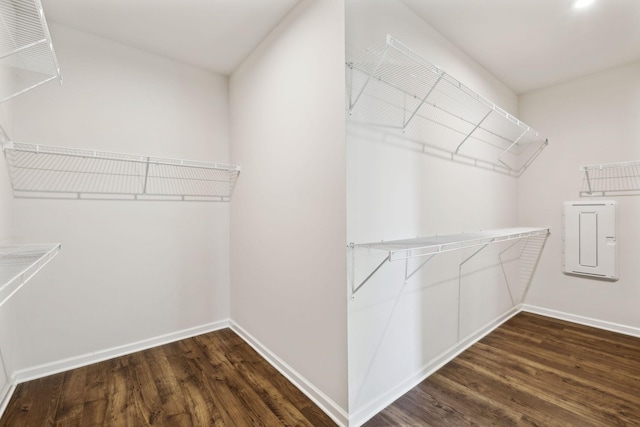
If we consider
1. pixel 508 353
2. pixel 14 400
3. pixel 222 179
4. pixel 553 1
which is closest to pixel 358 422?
pixel 508 353

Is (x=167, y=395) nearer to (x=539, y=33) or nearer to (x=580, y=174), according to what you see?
(x=539, y=33)

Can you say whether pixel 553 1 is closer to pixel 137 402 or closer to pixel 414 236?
pixel 414 236

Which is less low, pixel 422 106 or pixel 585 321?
pixel 422 106

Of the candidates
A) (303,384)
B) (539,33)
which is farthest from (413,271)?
(539,33)

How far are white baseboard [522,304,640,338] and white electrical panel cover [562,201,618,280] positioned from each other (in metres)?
0.43

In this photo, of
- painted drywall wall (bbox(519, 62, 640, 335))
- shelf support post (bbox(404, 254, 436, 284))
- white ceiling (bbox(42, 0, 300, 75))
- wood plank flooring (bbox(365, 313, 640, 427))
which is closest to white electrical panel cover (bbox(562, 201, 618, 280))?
painted drywall wall (bbox(519, 62, 640, 335))

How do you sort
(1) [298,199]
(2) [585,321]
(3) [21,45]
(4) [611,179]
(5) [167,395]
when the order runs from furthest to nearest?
(2) [585,321]
(4) [611,179]
(1) [298,199]
(5) [167,395]
(3) [21,45]

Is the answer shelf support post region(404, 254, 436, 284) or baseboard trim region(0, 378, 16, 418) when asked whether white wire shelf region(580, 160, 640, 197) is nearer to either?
shelf support post region(404, 254, 436, 284)

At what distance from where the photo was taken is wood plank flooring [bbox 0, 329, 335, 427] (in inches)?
60.4

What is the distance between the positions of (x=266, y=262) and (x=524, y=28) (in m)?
2.55

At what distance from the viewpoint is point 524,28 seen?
2.07m

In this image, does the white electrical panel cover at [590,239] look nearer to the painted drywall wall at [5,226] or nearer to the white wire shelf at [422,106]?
the white wire shelf at [422,106]

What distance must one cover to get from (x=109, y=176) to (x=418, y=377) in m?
2.64

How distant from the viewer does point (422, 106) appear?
1.96 m
